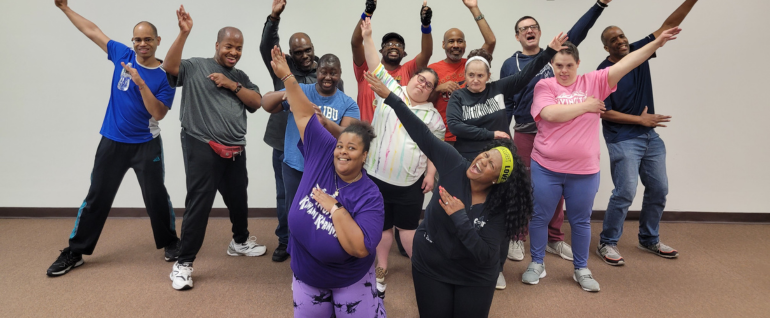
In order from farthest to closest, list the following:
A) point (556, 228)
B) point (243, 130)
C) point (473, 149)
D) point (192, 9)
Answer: point (192, 9)
point (556, 228)
point (243, 130)
point (473, 149)

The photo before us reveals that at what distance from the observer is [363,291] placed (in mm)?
1854

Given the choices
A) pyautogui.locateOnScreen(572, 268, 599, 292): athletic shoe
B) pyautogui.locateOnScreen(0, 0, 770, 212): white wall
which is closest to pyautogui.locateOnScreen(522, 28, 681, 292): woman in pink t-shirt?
pyautogui.locateOnScreen(572, 268, 599, 292): athletic shoe

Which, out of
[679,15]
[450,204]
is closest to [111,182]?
[450,204]

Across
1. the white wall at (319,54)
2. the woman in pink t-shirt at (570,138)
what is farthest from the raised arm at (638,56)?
the white wall at (319,54)

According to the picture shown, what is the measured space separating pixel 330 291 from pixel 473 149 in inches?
49.3

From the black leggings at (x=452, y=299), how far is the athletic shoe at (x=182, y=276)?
1576 millimetres

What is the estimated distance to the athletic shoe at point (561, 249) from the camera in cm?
338

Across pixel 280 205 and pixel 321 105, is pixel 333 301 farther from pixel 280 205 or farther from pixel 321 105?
pixel 280 205

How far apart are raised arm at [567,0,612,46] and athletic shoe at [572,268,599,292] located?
147 cm

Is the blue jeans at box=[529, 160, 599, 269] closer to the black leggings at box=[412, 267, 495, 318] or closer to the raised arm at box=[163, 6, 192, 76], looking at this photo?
the black leggings at box=[412, 267, 495, 318]

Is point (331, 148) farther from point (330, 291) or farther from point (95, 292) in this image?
point (95, 292)

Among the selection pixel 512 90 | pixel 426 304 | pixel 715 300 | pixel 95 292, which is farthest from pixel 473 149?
pixel 95 292

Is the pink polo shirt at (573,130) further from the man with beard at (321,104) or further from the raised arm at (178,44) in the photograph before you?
the raised arm at (178,44)

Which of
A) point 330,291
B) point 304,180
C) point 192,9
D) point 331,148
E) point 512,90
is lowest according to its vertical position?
point 330,291
